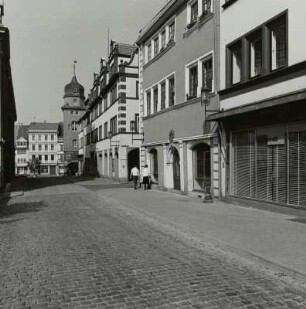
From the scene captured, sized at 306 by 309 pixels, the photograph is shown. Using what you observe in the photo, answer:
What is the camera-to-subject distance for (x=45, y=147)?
9788 centimetres

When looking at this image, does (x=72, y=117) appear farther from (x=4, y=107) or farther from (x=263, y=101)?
(x=263, y=101)

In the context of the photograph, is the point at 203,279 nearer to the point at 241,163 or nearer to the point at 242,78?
the point at 241,163

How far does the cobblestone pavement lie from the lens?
16.5ft

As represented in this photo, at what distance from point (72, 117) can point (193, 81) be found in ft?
224

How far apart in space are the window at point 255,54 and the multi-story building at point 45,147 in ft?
282

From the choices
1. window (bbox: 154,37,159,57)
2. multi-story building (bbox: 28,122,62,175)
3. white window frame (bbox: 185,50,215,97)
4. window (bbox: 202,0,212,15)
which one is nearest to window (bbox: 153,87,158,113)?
window (bbox: 154,37,159,57)

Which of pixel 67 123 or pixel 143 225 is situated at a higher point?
pixel 67 123

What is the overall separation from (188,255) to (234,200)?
7703 millimetres

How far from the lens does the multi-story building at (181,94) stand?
16781 millimetres

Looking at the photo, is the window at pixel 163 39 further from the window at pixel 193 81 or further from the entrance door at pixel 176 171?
the entrance door at pixel 176 171

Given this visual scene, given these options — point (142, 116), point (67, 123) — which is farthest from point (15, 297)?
point (67, 123)

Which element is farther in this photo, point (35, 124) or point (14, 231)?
point (35, 124)

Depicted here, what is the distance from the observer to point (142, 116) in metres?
25.8

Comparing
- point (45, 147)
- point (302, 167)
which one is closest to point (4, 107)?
point (302, 167)
